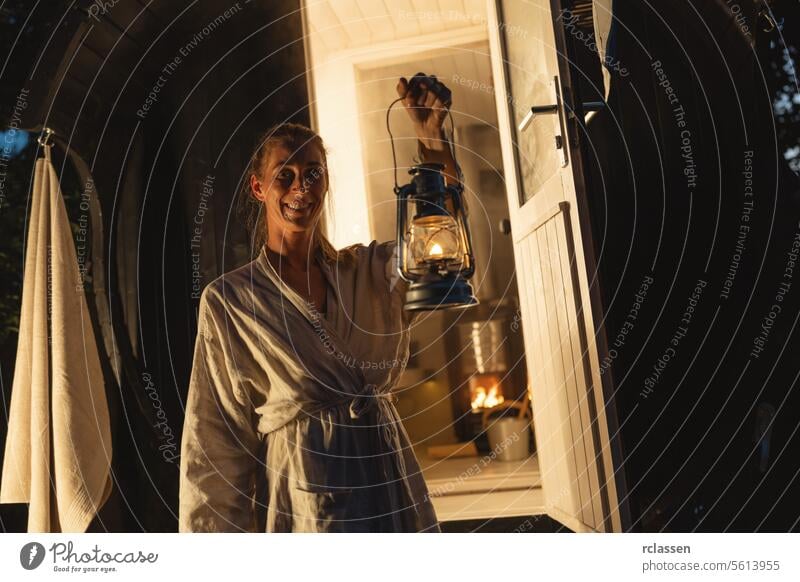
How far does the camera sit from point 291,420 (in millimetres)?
1525

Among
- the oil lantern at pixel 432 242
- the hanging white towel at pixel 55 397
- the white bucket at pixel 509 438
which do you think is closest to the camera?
the oil lantern at pixel 432 242

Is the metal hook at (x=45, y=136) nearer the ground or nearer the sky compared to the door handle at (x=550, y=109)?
nearer the sky

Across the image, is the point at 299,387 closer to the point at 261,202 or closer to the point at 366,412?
the point at 366,412

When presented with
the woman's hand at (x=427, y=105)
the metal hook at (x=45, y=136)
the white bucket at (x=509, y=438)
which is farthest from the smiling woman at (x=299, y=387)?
the white bucket at (x=509, y=438)

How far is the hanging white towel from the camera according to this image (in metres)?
1.67

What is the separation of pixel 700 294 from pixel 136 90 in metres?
1.40

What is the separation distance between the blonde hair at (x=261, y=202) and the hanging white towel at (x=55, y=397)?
15.7 inches

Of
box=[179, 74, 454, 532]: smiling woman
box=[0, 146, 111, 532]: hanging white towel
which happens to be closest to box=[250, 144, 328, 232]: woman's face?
box=[179, 74, 454, 532]: smiling woman

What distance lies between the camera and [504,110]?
1.94m

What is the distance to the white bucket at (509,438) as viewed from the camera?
2.36 m

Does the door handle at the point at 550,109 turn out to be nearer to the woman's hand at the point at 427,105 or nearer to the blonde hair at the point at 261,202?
the woman's hand at the point at 427,105

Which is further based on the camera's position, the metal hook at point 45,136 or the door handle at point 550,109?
the metal hook at point 45,136

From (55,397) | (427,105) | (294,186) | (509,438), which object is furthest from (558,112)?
(55,397)

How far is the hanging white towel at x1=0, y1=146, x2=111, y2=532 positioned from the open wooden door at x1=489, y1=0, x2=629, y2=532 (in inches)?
38.9
